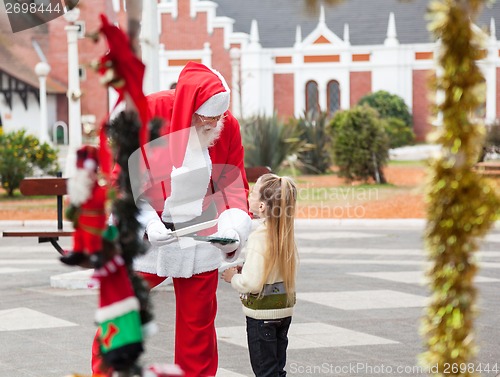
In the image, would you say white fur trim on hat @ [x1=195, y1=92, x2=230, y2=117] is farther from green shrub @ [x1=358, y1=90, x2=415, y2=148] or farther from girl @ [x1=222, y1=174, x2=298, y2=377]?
green shrub @ [x1=358, y1=90, x2=415, y2=148]

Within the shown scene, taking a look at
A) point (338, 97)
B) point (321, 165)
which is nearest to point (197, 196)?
point (321, 165)

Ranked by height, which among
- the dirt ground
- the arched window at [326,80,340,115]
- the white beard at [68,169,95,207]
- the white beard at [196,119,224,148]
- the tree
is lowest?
the dirt ground

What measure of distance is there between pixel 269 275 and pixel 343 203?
47.6 ft

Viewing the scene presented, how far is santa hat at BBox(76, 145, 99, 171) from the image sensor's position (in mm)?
2268

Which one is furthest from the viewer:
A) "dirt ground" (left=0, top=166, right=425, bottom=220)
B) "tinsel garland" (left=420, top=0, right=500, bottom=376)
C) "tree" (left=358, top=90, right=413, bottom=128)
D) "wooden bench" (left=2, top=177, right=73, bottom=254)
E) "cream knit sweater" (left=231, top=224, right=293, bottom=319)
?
"tree" (left=358, top=90, right=413, bottom=128)

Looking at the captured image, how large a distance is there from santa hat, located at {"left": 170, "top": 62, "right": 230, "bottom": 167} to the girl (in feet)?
1.67

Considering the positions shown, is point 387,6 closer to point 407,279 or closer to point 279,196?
point 407,279

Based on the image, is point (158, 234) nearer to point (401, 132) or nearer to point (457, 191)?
point (457, 191)

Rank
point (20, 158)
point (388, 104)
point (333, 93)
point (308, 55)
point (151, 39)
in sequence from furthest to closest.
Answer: point (333, 93), point (308, 55), point (388, 104), point (20, 158), point (151, 39)

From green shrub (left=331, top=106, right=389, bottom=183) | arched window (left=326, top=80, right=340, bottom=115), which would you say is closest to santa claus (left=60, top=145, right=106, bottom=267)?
green shrub (left=331, top=106, right=389, bottom=183)

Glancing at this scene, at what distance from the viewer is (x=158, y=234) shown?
4.22 meters

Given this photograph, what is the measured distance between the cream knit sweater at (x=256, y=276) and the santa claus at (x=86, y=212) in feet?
7.93

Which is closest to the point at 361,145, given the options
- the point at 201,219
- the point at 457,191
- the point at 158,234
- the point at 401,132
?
the point at 401,132

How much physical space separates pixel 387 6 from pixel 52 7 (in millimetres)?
44883
